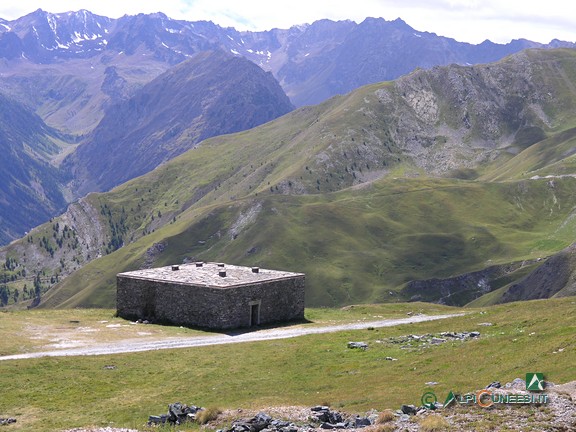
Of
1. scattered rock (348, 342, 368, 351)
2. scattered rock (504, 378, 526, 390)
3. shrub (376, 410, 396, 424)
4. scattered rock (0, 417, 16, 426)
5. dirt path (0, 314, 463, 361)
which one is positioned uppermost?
scattered rock (504, 378, 526, 390)

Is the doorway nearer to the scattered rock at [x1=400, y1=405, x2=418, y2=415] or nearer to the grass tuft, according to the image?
the scattered rock at [x1=400, y1=405, x2=418, y2=415]

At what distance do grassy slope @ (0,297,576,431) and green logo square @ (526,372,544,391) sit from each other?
1.91 m

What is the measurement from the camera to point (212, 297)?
72.9 meters

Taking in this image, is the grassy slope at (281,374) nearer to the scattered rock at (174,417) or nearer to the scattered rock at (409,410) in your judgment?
the scattered rock at (174,417)

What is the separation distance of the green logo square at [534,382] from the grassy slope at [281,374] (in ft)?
6.25

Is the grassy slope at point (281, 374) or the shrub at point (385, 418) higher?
the shrub at point (385, 418)

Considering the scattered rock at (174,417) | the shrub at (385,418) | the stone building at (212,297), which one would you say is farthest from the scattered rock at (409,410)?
the stone building at (212,297)

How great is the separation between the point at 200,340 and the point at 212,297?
792cm

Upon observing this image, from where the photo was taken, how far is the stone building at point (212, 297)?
73188mm

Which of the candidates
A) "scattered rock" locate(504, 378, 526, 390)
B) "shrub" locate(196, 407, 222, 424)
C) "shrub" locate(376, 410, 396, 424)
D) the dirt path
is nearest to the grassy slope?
"scattered rock" locate(504, 378, 526, 390)

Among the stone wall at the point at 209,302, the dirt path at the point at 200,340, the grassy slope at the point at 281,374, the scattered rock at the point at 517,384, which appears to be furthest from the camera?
the stone wall at the point at 209,302

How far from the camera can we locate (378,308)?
94500mm

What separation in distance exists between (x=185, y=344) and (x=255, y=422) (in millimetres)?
31238

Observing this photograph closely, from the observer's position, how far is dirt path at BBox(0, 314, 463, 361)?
58250 millimetres
